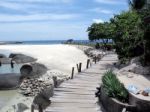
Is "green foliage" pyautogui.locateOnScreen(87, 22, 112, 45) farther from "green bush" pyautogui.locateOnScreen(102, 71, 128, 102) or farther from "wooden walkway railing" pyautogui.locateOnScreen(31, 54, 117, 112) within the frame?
"green bush" pyautogui.locateOnScreen(102, 71, 128, 102)

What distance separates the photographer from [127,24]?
35500 millimetres

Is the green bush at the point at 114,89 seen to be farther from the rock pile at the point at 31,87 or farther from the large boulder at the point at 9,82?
the large boulder at the point at 9,82

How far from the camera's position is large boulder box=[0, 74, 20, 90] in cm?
4078

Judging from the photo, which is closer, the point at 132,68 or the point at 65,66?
the point at 132,68

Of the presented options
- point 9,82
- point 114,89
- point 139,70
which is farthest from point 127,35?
point 114,89

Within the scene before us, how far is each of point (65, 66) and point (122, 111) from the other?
36.8m

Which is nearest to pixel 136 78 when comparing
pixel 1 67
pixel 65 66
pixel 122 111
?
pixel 122 111

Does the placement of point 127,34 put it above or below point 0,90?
above

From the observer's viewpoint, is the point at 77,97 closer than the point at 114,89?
No

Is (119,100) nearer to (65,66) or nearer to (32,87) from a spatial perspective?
(32,87)

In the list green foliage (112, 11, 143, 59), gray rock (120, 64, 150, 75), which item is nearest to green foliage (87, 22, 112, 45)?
green foliage (112, 11, 143, 59)

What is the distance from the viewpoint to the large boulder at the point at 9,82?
40.8m

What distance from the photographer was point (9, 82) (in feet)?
136

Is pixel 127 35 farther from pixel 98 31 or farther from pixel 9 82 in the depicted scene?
pixel 98 31
